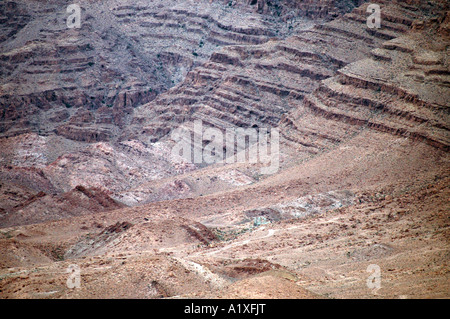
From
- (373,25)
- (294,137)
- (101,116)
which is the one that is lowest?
(101,116)

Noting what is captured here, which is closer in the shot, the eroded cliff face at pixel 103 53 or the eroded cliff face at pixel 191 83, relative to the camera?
the eroded cliff face at pixel 191 83

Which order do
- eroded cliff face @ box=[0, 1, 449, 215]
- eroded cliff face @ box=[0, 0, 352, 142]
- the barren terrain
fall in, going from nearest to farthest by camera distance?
the barren terrain < eroded cliff face @ box=[0, 1, 449, 215] < eroded cliff face @ box=[0, 0, 352, 142]

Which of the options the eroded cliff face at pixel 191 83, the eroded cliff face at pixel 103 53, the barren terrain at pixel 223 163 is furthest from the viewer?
the eroded cliff face at pixel 103 53

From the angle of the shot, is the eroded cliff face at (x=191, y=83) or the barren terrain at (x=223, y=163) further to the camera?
the eroded cliff face at (x=191, y=83)

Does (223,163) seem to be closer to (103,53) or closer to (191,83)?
(191,83)

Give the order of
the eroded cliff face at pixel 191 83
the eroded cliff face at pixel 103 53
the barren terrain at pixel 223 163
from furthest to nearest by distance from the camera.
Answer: the eroded cliff face at pixel 103 53, the eroded cliff face at pixel 191 83, the barren terrain at pixel 223 163

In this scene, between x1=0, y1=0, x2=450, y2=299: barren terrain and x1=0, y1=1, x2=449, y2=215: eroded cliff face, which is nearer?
x1=0, y1=0, x2=450, y2=299: barren terrain

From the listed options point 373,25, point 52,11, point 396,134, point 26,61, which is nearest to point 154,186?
point 396,134

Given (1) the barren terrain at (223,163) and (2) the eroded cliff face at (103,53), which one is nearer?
(1) the barren terrain at (223,163)

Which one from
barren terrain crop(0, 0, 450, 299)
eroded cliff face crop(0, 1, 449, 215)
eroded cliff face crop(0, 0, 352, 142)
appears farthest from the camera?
eroded cliff face crop(0, 0, 352, 142)

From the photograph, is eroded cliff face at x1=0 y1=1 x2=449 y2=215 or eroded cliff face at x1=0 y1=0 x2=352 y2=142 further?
eroded cliff face at x1=0 y1=0 x2=352 y2=142

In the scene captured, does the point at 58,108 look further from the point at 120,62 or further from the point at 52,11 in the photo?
the point at 52,11
